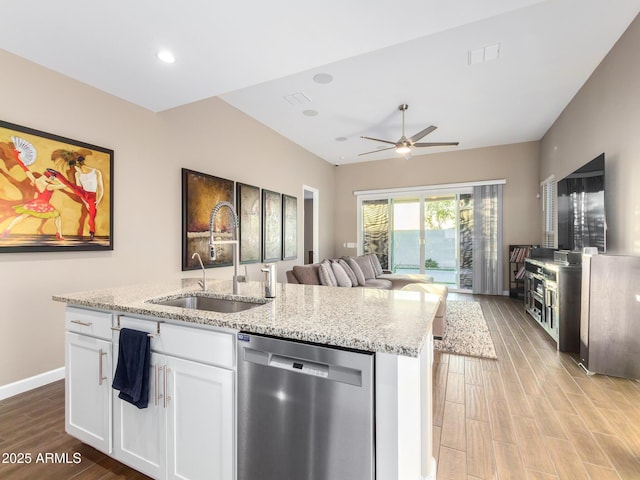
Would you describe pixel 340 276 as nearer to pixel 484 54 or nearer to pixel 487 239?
pixel 484 54

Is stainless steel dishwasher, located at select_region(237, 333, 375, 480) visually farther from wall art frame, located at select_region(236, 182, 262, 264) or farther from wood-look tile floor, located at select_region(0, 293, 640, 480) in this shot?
wall art frame, located at select_region(236, 182, 262, 264)

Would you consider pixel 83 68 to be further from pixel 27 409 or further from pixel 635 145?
pixel 635 145

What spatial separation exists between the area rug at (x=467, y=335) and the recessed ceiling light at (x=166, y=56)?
3702 mm

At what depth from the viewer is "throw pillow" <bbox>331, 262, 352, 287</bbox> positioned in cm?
444

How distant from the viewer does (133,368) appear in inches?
57.4

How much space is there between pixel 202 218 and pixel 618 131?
4701 millimetres

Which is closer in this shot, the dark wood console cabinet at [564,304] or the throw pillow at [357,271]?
the dark wood console cabinet at [564,304]

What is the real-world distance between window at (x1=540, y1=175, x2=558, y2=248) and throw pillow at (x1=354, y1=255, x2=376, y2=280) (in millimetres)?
3169

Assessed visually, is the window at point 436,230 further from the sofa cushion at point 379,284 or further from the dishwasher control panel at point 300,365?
the dishwasher control panel at point 300,365

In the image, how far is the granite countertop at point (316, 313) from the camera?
1054 mm

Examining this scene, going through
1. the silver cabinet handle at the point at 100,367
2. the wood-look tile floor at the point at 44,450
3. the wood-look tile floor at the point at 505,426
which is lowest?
the wood-look tile floor at the point at 44,450

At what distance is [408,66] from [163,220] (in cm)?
327

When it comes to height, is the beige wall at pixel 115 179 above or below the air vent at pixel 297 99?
below

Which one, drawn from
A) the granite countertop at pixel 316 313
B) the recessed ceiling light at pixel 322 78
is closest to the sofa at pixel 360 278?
the granite countertop at pixel 316 313
